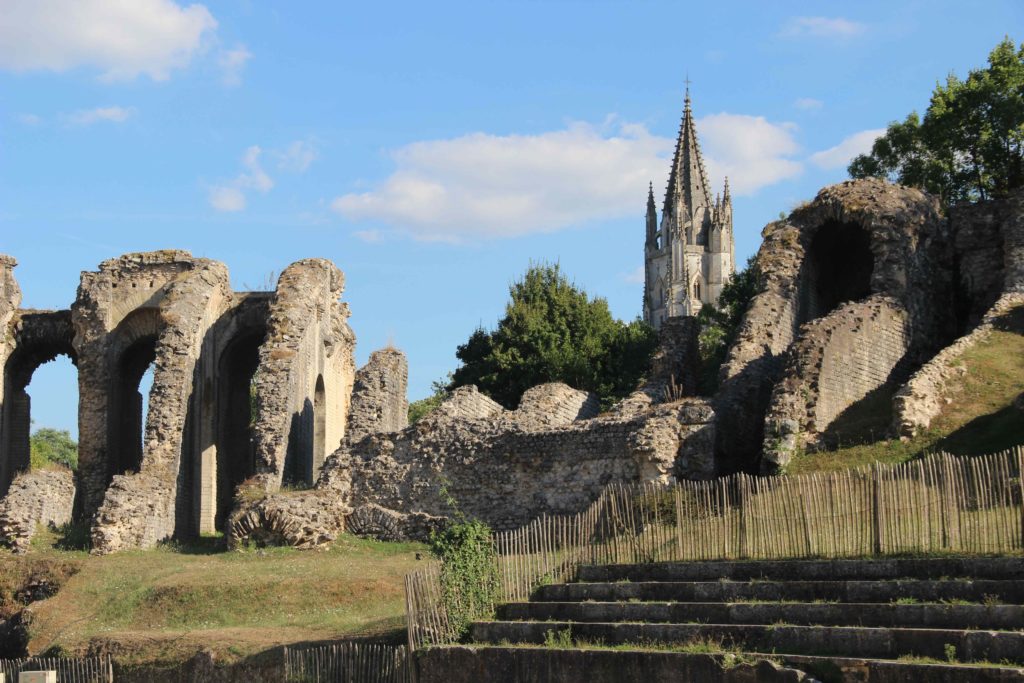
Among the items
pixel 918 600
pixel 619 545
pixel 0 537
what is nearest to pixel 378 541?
pixel 0 537

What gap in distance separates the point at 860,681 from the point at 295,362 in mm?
22921

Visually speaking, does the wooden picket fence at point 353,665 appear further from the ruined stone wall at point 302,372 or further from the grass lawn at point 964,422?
the ruined stone wall at point 302,372

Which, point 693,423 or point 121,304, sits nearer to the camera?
point 693,423

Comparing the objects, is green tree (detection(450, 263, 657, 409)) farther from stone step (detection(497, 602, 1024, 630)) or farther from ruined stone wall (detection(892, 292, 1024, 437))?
stone step (detection(497, 602, 1024, 630))

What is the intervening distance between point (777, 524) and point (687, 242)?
13865cm

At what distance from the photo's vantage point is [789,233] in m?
33.1

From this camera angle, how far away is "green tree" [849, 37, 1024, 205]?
40.0 metres

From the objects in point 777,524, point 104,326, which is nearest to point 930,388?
point 777,524

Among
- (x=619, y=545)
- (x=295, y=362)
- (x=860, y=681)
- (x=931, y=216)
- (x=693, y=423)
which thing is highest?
(x=931, y=216)

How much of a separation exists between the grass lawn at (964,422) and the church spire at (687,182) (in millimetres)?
130887

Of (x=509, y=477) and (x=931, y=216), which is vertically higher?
(x=931, y=216)

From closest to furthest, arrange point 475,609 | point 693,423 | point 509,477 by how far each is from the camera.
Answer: point 475,609 < point 693,423 < point 509,477

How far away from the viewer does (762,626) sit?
17.7 metres

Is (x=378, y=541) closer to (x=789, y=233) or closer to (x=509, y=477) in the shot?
(x=509, y=477)
